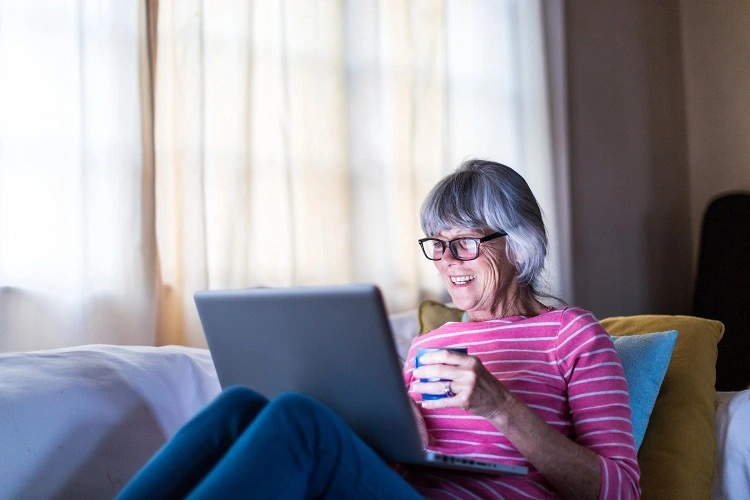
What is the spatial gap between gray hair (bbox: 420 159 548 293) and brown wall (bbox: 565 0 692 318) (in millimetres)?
1838

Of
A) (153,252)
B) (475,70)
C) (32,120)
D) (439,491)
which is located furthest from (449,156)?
(439,491)

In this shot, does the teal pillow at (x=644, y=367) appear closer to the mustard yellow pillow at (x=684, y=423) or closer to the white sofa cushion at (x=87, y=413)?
the mustard yellow pillow at (x=684, y=423)

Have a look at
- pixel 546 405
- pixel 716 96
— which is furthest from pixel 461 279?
pixel 716 96

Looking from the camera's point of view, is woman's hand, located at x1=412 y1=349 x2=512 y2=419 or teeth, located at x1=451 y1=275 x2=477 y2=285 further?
teeth, located at x1=451 y1=275 x2=477 y2=285

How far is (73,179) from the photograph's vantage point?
186cm

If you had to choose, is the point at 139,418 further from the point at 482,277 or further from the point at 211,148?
the point at 211,148

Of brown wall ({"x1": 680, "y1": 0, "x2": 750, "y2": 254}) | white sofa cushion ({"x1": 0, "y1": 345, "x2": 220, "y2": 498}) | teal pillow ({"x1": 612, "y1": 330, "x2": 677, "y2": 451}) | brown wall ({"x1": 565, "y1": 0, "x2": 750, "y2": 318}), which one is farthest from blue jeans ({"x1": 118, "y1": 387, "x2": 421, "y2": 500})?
brown wall ({"x1": 680, "y1": 0, "x2": 750, "y2": 254})

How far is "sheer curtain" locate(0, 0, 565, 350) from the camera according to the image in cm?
182

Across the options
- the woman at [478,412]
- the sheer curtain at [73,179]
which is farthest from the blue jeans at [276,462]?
the sheer curtain at [73,179]

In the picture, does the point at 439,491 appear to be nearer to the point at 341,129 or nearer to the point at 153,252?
the point at 153,252

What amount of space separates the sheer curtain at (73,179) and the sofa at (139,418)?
1.05 ft

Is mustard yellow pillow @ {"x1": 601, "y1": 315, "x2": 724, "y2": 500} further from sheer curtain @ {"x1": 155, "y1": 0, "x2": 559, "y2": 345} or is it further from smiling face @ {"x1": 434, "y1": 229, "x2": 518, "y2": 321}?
sheer curtain @ {"x1": 155, "y1": 0, "x2": 559, "y2": 345}

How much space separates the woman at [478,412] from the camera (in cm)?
97

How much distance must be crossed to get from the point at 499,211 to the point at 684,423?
1.96ft
